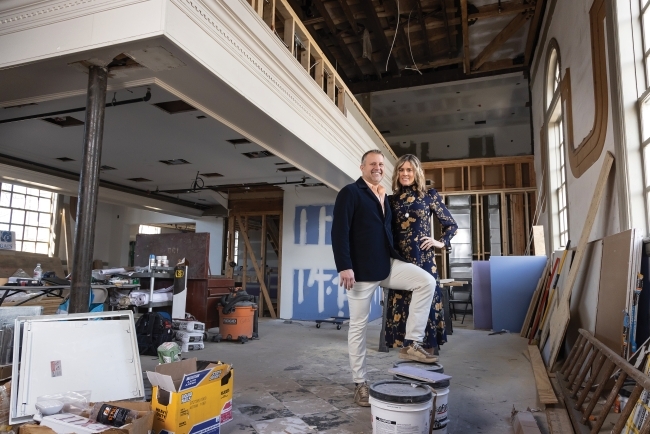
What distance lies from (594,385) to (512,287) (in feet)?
13.5

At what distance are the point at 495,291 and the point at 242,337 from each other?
4.00 m

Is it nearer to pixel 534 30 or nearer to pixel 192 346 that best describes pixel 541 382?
pixel 192 346

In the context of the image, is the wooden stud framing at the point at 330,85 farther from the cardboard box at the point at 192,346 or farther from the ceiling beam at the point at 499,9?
the ceiling beam at the point at 499,9

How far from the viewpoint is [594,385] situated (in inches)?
115

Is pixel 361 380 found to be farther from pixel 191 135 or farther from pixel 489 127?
pixel 489 127

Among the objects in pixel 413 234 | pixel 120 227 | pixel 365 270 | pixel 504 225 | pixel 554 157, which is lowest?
pixel 365 270

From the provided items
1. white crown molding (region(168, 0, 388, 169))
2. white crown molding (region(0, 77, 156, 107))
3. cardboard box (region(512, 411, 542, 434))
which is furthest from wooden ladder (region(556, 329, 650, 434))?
white crown molding (region(0, 77, 156, 107))

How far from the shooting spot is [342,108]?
241 inches

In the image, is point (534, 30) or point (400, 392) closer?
point (400, 392)

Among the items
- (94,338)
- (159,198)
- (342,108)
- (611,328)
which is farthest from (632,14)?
(159,198)

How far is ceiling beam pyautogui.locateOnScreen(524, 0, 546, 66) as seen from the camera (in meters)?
7.87

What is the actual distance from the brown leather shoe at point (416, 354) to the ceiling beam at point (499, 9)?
26.2 ft

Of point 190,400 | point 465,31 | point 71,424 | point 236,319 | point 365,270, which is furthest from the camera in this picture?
point 465,31

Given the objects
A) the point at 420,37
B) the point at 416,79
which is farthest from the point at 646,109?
the point at 416,79
